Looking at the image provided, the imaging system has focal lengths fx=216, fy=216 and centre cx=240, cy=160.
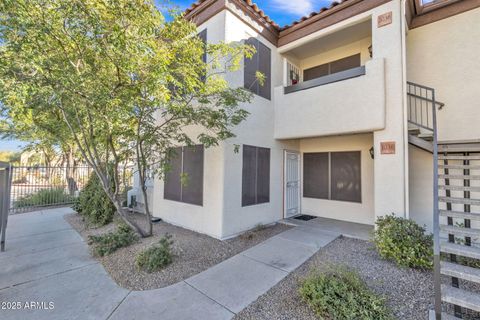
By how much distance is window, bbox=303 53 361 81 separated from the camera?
23.5ft

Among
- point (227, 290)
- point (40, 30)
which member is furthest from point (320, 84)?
point (40, 30)

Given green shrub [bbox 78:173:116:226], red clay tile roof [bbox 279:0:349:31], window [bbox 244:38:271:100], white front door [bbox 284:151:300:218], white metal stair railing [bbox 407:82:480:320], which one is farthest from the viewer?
white front door [bbox 284:151:300:218]

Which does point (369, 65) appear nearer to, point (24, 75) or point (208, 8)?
Result: point (208, 8)

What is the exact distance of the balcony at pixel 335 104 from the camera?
5.31 metres

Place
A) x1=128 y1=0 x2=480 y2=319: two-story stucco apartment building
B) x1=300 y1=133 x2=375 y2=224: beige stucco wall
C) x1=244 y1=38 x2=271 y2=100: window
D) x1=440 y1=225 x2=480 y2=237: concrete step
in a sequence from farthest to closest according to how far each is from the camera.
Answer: x1=300 y1=133 x2=375 y2=224: beige stucco wall → x1=244 y1=38 x2=271 y2=100: window → x1=128 y1=0 x2=480 y2=319: two-story stucco apartment building → x1=440 y1=225 x2=480 y2=237: concrete step

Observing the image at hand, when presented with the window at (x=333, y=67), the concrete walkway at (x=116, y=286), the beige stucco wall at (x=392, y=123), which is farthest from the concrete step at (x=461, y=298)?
the window at (x=333, y=67)

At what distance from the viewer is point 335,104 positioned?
592cm

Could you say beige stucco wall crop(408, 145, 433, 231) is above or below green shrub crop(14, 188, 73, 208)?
above

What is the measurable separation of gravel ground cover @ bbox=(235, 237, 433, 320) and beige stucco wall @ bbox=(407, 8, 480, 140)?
4104mm

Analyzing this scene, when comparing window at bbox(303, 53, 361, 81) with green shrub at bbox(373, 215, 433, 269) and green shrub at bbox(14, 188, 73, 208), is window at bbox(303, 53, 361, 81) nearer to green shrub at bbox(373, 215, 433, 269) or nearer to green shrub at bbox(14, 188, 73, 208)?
green shrub at bbox(373, 215, 433, 269)

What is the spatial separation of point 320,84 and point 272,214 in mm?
4192

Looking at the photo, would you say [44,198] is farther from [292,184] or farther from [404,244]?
[404,244]

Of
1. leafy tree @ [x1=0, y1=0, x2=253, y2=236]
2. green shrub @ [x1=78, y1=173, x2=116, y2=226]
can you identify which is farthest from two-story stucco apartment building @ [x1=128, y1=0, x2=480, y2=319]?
leafy tree @ [x1=0, y1=0, x2=253, y2=236]

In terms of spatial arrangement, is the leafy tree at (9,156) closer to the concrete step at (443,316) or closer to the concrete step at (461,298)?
the concrete step at (443,316)
